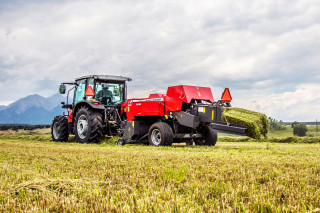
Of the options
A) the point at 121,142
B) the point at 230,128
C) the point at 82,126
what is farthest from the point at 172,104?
the point at 82,126

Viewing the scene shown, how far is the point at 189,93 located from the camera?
9.05m

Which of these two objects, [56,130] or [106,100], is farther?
[56,130]

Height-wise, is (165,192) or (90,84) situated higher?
(90,84)

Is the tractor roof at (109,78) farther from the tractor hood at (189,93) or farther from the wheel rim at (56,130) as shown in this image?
the tractor hood at (189,93)

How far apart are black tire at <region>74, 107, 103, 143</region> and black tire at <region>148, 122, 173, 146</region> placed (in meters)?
2.61

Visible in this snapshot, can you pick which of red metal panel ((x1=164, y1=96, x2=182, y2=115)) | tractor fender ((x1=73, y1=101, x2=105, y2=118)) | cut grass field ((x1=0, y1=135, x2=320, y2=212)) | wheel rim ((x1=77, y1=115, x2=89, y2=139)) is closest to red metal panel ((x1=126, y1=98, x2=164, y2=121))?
red metal panel ((x1=164, y1=96, x2=182, y2=115))

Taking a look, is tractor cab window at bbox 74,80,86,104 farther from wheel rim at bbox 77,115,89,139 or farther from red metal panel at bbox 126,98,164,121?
red metal panel at bbox 126,98,164,121

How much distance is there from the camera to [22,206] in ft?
7.34

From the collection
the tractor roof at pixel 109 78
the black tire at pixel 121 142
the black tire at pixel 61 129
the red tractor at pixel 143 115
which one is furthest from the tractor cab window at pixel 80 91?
the black tire at pixel 121 142

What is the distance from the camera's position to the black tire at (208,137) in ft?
32.4

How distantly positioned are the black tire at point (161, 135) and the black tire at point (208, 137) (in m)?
1.60

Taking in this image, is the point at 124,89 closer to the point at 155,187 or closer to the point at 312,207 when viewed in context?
the point at 155,187

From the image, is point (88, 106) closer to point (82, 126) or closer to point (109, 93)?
point (82, 126)

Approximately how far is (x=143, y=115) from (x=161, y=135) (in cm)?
143
